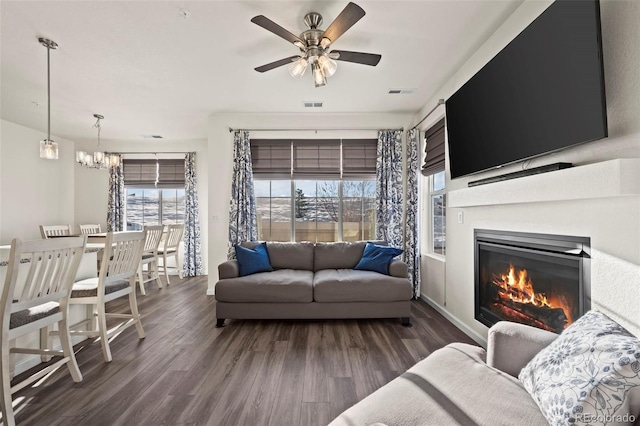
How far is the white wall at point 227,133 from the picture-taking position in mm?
4469

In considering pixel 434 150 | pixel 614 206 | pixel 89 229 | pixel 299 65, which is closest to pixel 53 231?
pixel 89 229

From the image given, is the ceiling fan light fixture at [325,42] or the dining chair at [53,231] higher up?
the ceiling fan light fixture at [325,42]

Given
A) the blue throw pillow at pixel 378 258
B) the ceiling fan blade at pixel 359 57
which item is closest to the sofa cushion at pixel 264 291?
the blue throw pillow at pixel 378 258

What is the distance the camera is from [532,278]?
6.90 feet

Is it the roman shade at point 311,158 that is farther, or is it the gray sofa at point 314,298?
the roman shade at point 311,158

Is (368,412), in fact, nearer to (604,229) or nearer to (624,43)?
(604,229)

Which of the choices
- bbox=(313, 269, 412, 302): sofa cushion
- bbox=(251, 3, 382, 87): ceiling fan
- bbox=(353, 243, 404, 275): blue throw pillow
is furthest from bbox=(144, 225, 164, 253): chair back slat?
bbox=(251, 3, 382, 87): ceiling fan

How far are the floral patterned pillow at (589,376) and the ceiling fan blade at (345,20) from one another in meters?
2.04

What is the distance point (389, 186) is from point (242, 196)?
7.27 feet

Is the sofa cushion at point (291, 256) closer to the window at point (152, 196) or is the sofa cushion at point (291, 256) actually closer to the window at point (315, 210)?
the window at point (315, 210)

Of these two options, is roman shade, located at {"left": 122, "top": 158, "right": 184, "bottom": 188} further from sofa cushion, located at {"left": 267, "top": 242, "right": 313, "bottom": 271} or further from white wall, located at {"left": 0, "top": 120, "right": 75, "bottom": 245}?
sofa cushion, located at {"left": 267, "top": 242, "right": 313, "bottom": 271}

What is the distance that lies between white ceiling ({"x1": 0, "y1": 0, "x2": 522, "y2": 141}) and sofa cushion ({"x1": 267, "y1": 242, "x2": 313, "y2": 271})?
1998 mm

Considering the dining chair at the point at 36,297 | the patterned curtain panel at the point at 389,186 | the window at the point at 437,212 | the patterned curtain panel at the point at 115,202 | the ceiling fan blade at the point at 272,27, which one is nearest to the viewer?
the dining chair at the point at 36,297

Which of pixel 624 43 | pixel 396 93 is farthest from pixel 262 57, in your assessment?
pixel 624 43
